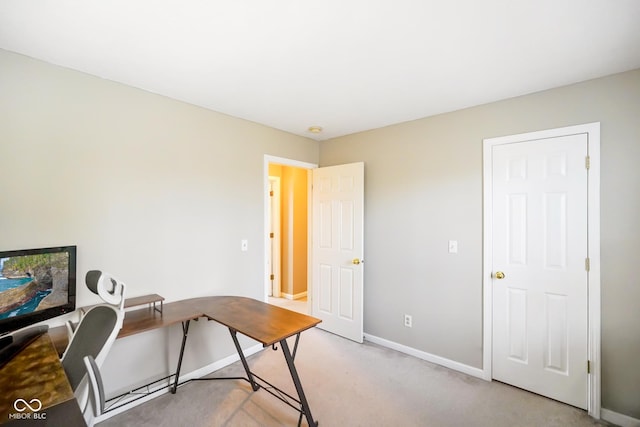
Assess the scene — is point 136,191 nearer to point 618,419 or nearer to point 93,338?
point 93,338

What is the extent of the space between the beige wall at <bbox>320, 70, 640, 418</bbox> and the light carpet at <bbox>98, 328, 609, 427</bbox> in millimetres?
327

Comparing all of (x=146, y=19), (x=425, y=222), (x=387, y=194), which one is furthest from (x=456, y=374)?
(x=146, y=19)

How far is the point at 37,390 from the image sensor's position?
989 mm

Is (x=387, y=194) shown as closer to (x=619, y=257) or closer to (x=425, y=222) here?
(x=425, y=222)

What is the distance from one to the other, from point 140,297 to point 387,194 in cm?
248

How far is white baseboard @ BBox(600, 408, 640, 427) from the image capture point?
194 cm

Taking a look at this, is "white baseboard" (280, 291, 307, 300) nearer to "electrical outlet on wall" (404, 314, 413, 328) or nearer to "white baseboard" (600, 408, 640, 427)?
"electrical outlet on wall" (404, 314, 413, 328)

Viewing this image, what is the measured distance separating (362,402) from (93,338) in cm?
186

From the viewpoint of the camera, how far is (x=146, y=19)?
1.48m

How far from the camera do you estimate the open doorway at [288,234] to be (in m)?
4.91

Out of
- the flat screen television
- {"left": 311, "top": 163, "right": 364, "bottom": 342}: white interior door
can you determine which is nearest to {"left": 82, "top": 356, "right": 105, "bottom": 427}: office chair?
the flat screen television

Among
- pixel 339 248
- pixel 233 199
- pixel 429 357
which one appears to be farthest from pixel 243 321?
pixel 429 357

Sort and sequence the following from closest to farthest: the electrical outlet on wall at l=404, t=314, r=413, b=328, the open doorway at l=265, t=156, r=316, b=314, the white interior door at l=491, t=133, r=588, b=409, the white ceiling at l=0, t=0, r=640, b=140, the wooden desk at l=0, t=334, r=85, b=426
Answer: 1. the wooden desk at l=0, t=334, r=85, b=426
2. the white ceiling at l=0, t=0, r=640, b=140
3. the white interior door at l=491, t=133, r=588, b=409
4. the electrical outlet on wall at l=404, t=314, r=413, b=328
5. the open doorway at l=265, t=156, r=316, b=314

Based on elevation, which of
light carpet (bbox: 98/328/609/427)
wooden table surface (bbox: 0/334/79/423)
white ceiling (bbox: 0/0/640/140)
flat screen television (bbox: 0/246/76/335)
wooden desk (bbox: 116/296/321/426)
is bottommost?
light carpet (bbox: 98/328/609/427)
